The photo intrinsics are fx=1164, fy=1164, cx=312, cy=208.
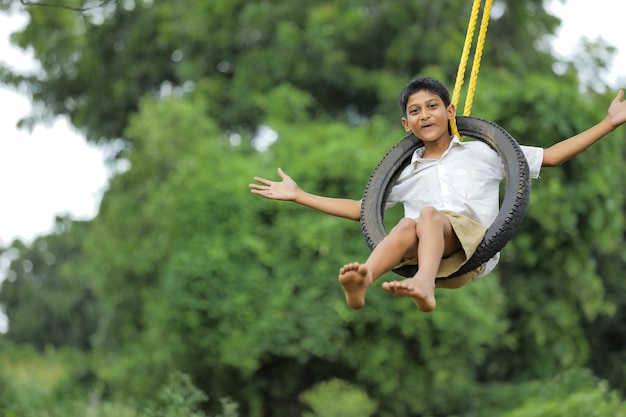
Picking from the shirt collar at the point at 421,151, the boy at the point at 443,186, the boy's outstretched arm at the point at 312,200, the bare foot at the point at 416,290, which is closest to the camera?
the bare foot at the point at 416,290

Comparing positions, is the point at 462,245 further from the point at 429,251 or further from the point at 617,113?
the point at 617,113

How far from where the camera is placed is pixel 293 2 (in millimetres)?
19266

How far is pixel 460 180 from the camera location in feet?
16.6

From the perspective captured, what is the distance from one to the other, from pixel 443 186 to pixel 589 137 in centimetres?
66

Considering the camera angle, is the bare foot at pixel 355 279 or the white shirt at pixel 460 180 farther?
the white shirt at pixel 460 180

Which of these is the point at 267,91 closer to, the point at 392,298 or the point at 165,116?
the point at 165,116

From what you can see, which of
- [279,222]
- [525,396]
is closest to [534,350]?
[525,396]

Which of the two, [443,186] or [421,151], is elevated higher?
[421,151]

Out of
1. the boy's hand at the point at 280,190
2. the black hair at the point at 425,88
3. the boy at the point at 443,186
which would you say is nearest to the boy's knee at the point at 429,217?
the boy at the point at 443,186

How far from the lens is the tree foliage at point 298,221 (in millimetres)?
14578

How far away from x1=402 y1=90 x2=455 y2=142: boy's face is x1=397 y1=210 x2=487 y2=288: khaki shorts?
361mm

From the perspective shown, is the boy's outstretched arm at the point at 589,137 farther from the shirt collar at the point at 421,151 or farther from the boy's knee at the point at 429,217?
the boy's knee at the point at 429,217

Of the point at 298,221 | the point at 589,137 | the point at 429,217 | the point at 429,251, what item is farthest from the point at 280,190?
the point at 298,221

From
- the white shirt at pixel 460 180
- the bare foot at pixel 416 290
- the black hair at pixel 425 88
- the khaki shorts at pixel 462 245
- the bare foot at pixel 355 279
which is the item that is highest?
the black hair at pixel 425 88
